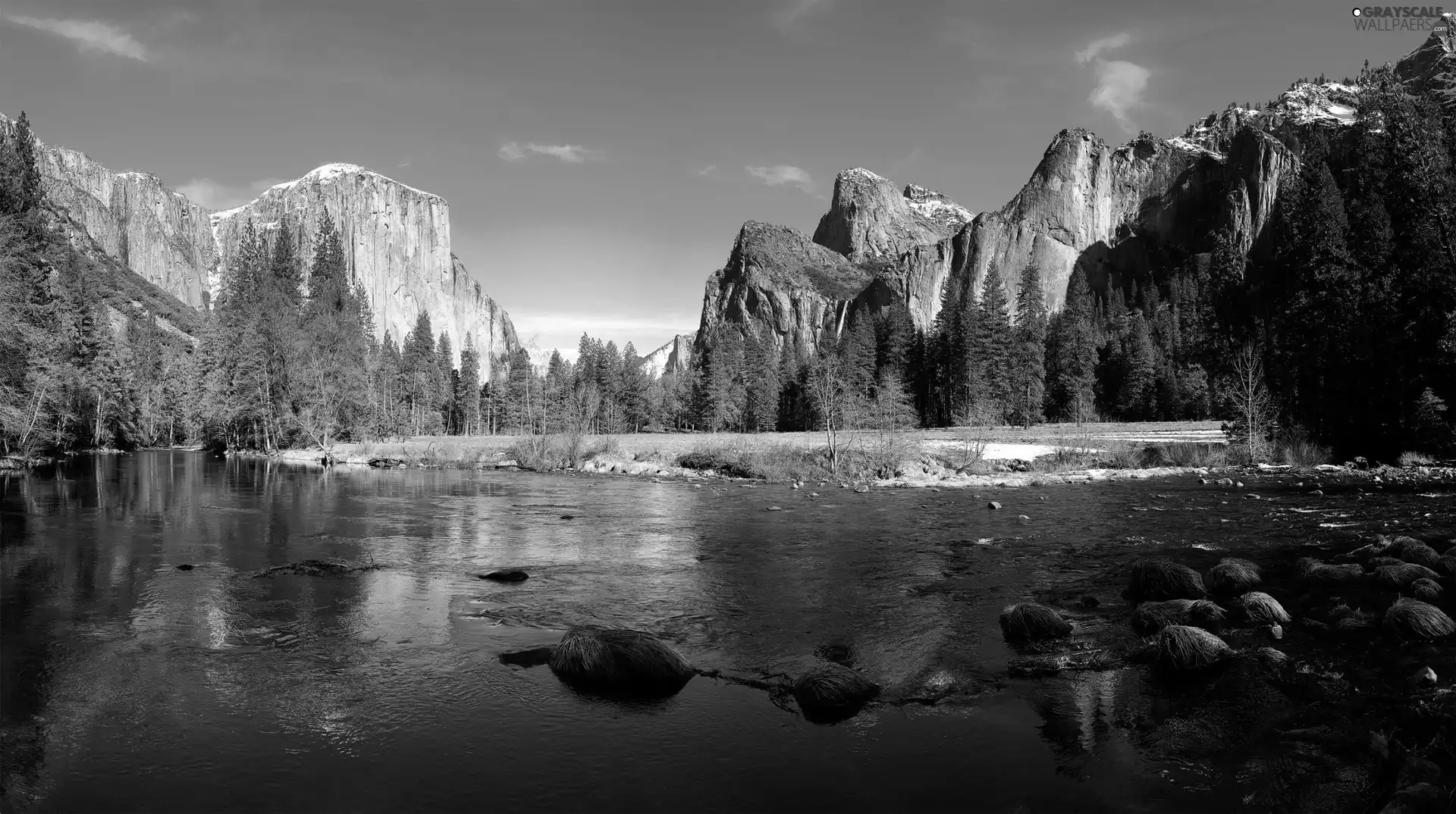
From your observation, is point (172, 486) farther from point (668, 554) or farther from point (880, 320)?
point (880, 320)

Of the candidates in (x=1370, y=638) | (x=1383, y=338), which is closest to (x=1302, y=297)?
(x=1383, y=338)

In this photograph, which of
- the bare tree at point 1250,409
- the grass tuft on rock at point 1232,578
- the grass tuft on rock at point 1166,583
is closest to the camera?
the grass tuft on rock at point 1166,583

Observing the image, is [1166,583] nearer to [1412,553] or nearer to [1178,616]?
[1178,616]

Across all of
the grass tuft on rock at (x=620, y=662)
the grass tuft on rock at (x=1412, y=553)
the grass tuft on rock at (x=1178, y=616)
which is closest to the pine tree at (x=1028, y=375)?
the grass tuft on rock at (x=1412, y=553)

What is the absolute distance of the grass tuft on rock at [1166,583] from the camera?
38.1 ft

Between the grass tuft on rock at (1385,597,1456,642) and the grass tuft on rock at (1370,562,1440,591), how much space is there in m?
2.29

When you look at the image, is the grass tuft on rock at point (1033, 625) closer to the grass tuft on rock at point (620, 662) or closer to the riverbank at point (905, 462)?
the grass tuft on rock at point (620, 662)

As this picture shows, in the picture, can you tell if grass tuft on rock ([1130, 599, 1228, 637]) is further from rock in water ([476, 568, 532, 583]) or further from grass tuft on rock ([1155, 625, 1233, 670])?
rock in water ([476, 568, 532, 583])

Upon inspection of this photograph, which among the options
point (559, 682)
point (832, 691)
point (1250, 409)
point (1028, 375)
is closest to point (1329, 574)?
point (832, 691)

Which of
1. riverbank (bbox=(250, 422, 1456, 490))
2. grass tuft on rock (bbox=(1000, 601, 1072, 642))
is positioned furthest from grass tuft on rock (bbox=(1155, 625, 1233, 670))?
riverbank (bbox=(250, 422, 1456, 490))

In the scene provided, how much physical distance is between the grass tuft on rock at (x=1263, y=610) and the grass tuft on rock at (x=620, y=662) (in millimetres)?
7602

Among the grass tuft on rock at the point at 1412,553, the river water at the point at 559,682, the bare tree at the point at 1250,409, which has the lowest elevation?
the river water at the point at 559,682

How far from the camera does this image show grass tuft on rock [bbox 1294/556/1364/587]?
40.0 feet

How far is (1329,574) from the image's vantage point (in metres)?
12.5
